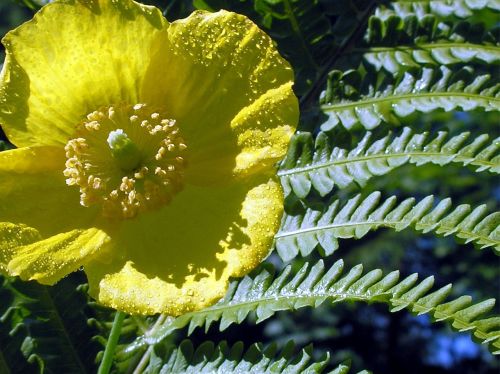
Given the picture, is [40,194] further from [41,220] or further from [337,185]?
[337,185]

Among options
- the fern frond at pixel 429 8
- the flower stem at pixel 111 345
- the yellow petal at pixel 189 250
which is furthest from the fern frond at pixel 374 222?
the fern frond at pixel 429 8

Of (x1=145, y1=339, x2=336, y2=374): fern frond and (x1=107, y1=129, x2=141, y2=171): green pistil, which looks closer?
(x1=145, y1=339, x2=336, y2=374): fern frond

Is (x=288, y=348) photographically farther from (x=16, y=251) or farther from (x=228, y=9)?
(x=228, y=9)

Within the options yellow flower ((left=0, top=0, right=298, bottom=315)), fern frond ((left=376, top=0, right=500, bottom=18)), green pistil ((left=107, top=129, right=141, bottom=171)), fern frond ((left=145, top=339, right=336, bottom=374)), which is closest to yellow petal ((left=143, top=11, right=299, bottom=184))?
yellow flower ((left=0, top=0, right=298, bottom=315))

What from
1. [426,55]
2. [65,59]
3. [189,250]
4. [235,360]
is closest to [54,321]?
[189,250]

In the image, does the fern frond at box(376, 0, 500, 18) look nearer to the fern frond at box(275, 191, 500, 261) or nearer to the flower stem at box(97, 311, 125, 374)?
the fern frond at box(275, 191, 500, 261)

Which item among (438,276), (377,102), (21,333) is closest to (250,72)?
(377,102)

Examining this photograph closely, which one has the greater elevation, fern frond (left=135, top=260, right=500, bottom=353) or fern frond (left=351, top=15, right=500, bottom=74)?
fern frond (left=351, top=15, right=500, bottom=74)

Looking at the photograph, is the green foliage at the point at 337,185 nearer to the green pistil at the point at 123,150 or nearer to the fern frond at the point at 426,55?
the fern frond at the point at 426,55
